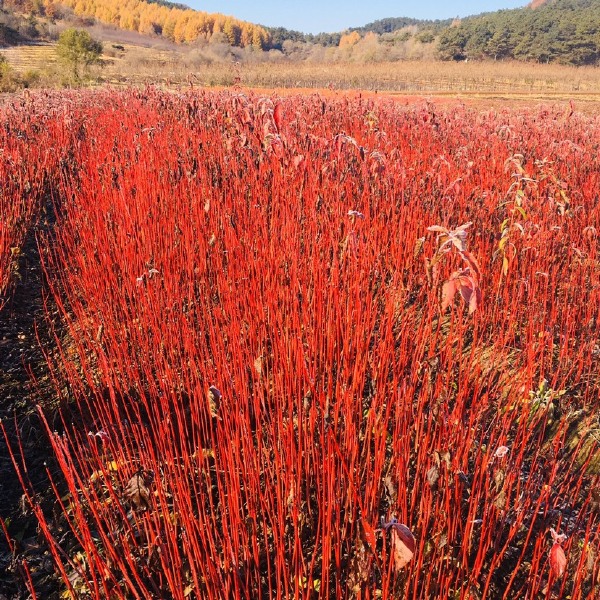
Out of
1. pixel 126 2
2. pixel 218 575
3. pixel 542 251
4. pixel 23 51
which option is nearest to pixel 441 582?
pixel 218 575

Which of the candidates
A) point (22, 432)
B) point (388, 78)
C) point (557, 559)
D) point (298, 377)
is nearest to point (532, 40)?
point (388, 78)

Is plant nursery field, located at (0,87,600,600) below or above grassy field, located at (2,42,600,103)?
below

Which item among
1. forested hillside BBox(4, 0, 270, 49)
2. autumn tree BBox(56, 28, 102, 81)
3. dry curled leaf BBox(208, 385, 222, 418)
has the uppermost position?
forested hillside BBox(4, 0, 270, 49)

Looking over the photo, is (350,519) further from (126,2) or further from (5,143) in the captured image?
(126,2)

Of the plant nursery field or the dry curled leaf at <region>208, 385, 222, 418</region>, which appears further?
the dry curled leaf at <region>208, 385, 222, 418</region>

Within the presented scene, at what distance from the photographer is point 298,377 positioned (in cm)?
162

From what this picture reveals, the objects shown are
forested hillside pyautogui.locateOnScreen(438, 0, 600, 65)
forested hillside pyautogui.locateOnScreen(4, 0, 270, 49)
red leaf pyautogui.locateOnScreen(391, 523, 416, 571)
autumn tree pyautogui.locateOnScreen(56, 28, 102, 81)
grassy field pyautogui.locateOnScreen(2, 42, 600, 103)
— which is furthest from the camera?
forested hillside pyautogui.locateOnScreen(4, 0, 270, 49)

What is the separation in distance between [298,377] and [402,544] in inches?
29.3

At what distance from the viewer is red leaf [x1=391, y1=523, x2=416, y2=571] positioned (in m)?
0.94

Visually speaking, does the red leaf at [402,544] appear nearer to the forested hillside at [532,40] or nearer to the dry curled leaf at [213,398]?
the dry curled leaf at [213,398]

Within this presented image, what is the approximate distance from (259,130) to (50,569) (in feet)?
13.9

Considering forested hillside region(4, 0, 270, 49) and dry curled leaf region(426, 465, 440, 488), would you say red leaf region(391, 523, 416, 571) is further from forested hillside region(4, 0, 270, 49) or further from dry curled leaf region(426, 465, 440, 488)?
forested hillside region(4, 0, 270, 49)

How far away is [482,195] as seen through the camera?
4.01 metres

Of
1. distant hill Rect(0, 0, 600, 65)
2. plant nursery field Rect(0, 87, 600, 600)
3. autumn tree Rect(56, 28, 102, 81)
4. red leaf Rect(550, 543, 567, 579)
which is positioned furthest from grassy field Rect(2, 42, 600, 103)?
red leaf Rect(550, 543, 567, 579)
